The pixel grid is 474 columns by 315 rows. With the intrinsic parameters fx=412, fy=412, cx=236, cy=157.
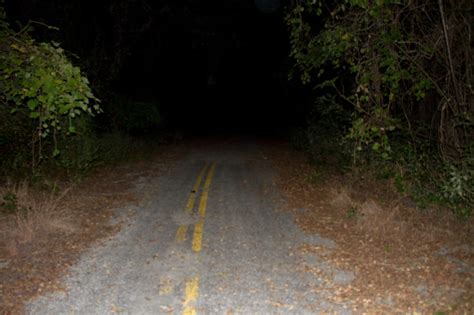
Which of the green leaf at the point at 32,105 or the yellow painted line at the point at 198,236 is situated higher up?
the green leaf at the point at 32,105

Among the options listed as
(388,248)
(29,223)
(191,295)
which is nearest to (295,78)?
(388,248)

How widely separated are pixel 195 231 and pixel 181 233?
0.26 m

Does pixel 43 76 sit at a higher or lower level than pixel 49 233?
higher

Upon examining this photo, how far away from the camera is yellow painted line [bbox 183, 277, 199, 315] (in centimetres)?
469

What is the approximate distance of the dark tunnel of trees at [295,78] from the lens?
22.2ft

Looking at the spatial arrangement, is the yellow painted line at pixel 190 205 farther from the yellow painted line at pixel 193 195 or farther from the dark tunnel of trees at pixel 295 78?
the dark tunnel of trees at pixel 295 78

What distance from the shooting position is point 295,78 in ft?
75.0

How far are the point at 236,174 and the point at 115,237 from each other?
21.1 feet

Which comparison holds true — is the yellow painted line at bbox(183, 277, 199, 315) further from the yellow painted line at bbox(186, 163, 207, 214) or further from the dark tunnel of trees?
the yellow painted line at bbox(186, 163, 207, 214)

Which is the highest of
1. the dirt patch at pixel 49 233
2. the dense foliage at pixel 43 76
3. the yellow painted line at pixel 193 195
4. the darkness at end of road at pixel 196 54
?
the darkness at end of road at pixel 196 54

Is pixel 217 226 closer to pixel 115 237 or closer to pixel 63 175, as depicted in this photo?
pixel 115 237

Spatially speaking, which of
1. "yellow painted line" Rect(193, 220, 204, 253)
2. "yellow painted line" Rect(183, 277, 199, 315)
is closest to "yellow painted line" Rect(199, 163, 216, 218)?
"yellow painted line" Rect(193, 220, 204, 253)

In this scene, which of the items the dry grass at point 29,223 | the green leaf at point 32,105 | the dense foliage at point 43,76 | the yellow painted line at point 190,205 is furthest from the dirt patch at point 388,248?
the dry grass at point 29,223

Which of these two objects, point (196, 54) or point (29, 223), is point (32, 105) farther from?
point (196, 54)
